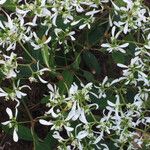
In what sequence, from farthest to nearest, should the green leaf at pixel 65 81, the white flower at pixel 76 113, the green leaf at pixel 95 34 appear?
the green leaf at pixel 95 34 < the green leaf at pixel 65 81 < the white flower at pixel 76 113

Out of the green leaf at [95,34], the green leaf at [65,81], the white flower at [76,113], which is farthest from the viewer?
the green leaf at [95,34]

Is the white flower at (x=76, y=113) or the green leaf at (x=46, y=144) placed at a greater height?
the white flower at (x=76, y=113)

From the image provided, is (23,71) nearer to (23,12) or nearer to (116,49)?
(23,12)

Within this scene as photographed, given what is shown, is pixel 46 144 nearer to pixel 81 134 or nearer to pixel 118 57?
pixel 81 134

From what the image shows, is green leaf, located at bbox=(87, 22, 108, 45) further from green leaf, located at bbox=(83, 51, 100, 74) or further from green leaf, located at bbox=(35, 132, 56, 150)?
green leaf, located at bbox=(35, 132, 56, 150)

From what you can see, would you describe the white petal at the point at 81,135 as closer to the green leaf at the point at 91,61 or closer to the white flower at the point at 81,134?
the white flower at the point at 81,134

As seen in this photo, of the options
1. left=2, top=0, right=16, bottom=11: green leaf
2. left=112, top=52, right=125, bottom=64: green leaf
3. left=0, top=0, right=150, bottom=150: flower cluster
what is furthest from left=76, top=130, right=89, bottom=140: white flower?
left=2, top=0, right=16, bottom=11: green leaf

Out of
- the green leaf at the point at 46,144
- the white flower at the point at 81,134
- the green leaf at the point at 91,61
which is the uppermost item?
the green leaf at the point at 91,61

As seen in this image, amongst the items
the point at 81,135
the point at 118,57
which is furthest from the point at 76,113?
the point at 118,57

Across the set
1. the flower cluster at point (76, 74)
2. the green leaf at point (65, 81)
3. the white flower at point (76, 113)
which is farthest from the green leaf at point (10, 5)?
the white flower at point (76, 113)
